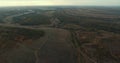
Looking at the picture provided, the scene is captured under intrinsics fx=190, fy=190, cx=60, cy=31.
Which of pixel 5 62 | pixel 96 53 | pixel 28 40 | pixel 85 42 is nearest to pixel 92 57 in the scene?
pixel 96 53

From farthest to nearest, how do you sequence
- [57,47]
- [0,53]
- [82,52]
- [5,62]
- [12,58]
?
[57,47] → [82,52] → [0,53] → [12,58] → [5,62]

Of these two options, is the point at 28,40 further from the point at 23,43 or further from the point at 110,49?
the point at 110,49

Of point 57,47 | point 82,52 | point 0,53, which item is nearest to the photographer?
point 0,53

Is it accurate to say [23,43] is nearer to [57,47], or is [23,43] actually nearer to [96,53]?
[57,47]

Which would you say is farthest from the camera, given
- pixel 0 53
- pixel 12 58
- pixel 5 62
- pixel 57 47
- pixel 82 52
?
pixel 57 47

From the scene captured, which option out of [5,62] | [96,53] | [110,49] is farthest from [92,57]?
[5,62]

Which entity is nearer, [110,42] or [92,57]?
[92,57]

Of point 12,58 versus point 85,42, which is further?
point 85,42

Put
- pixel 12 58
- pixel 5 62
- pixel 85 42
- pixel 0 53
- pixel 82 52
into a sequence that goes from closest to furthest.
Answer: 1. pixel 5 62
2. pixel 12 58
3. pixel 0 53
4. pixel 82 52
5. pixel 85 42
